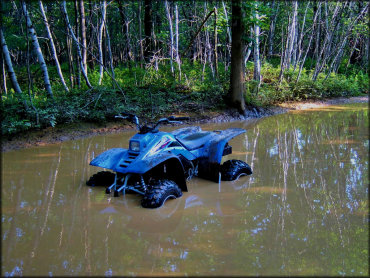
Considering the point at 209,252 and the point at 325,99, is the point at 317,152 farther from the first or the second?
the point at 325,99

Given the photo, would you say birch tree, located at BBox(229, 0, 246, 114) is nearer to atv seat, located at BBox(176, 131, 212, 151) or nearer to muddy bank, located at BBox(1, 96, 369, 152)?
muddy bank, located at BBox(1, 96, 369, 152)

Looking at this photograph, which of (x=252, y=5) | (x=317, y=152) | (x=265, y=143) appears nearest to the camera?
(x=317, y=152)

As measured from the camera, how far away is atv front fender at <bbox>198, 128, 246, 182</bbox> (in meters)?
5.87

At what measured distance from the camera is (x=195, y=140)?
6.10 m

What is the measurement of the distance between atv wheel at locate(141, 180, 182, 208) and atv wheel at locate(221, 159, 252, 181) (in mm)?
1345

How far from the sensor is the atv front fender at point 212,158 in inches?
231

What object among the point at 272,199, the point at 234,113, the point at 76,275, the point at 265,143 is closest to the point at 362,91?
the point at 234,113

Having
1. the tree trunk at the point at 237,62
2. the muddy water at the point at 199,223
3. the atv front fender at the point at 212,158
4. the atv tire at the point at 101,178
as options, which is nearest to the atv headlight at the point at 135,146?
the muddy water at the point at 199,223

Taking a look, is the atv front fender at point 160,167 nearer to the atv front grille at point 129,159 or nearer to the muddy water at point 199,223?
the atv front grille at point 129,159

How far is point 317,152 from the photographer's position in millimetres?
7770

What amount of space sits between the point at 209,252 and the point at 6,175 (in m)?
4.41

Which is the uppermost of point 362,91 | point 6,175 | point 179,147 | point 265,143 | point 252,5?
point 252,5

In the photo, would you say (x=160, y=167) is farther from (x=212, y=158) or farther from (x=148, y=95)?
(x=148, y=95)

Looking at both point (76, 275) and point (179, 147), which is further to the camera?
point (179, 147)
